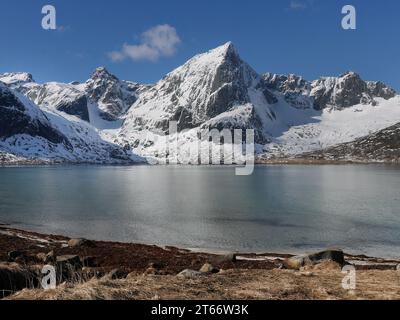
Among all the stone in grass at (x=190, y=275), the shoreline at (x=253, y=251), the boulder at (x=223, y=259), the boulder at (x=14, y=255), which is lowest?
the shoreline at (x=253, y=251)

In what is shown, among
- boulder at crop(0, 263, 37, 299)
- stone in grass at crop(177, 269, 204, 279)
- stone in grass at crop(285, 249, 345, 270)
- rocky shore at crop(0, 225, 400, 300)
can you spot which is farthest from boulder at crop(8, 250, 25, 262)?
stone in grass at crop(285, 249, 345, 270)

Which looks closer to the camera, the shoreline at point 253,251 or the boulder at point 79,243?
the shoreline at point 253,251

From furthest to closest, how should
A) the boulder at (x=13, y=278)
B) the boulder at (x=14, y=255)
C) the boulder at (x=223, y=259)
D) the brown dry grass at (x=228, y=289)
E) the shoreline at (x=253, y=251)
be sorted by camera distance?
the shoreline at (x=253, y=251) → the boulder at (x=223, y=259) → the boulder at (x=14, y=255) → the boulder at (x=13, y=278) → the brown dry grass at (x=228, y=289)

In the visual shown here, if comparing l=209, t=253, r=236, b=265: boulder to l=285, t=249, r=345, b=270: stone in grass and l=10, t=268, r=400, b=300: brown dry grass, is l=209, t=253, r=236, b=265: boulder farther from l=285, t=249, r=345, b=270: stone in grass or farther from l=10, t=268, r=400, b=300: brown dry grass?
l=10, t=268, r=400, b=300: brown dry grass

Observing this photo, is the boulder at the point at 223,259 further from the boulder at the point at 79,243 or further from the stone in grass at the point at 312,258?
the boulder at the point at 79,243

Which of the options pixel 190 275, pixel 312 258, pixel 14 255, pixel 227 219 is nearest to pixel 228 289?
pixel 190 275

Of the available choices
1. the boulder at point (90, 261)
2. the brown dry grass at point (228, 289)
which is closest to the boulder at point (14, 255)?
the boulder at point (90, 261)
